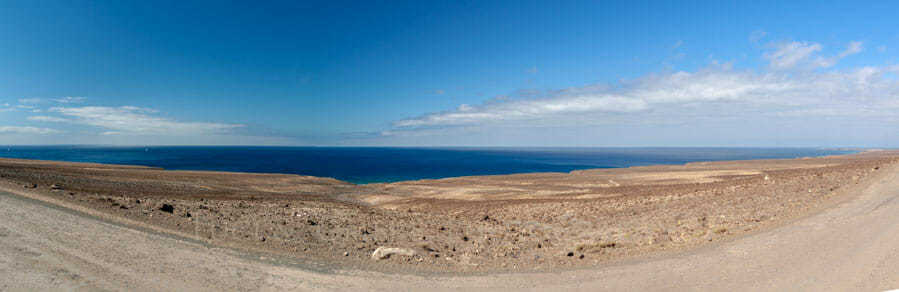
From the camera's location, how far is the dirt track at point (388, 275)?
7.70 m

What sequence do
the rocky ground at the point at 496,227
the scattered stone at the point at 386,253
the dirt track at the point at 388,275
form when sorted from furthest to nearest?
the rocky ground at the point at 496,227, the scattered stone at the point at 386,253, the dirt track at the point at 388,275

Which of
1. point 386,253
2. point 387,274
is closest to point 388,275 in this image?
point 387,274

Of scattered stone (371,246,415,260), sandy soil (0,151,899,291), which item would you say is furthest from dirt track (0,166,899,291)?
scattered stone (371,246,415,260)

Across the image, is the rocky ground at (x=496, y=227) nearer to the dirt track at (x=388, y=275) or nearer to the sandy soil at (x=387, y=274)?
the sandy soil at (x=387, y=274)

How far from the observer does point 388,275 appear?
8.92m

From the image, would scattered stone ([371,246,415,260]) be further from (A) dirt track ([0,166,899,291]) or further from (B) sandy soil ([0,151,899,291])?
(A) dirt track ([0,166,899,291])

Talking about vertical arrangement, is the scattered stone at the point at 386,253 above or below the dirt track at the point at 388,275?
below

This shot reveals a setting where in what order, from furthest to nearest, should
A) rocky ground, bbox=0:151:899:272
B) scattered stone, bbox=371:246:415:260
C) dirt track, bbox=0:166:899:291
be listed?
rocky ground, bbox=0:151:899:272 → scattered stone, bbox=371:246:415:260 → dirt track, bbox=0:166:899:291

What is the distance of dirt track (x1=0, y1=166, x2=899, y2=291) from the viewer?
7.70 meters

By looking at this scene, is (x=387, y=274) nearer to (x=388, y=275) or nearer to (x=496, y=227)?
(x=388, y=275)

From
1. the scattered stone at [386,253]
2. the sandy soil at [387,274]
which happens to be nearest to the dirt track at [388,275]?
the sandy soil at [387,274]

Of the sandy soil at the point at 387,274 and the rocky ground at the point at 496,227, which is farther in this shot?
the rocky ground at the point at 496,227

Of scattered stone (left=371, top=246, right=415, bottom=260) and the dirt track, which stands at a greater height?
the dirt track

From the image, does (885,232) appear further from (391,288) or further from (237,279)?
(237,279)
